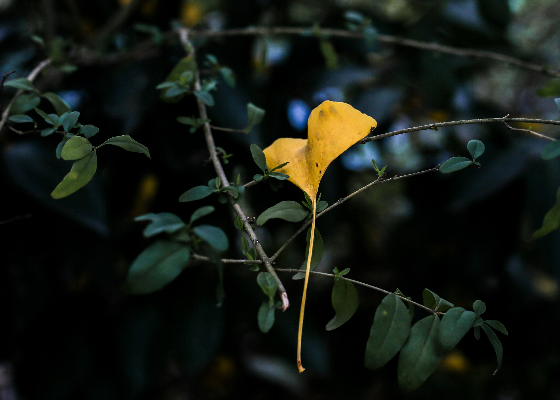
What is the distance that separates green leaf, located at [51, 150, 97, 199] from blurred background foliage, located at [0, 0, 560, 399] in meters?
0.20

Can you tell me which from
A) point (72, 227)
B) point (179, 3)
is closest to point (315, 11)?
point (179, 3)

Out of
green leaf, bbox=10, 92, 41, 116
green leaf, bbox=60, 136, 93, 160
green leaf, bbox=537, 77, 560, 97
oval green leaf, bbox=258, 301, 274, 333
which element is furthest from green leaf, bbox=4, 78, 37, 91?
green leaf, bbox=537, 77, 560, 97

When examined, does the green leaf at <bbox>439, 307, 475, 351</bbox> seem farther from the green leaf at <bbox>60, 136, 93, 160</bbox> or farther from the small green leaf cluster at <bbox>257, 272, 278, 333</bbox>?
the green leaf at <bbox>60, 136, 93, 160</bbox>

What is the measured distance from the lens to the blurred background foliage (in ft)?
1.48

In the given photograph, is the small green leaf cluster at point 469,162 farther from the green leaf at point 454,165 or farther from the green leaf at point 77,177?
the green leaf at point 77,177

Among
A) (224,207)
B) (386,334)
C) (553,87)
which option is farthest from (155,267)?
(224,207)

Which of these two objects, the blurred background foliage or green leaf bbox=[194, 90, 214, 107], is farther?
the blurred background foliage

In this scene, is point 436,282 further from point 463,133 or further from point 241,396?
point 241,396

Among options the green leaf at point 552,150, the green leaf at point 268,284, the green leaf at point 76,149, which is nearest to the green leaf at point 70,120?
the green leaf at point 76,149

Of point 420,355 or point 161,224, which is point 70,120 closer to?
point 161,224

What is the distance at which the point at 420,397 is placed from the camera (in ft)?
2.75

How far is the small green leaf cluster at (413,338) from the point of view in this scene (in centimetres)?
→ 18

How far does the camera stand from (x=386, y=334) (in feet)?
0.61

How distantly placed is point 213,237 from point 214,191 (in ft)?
0.12
